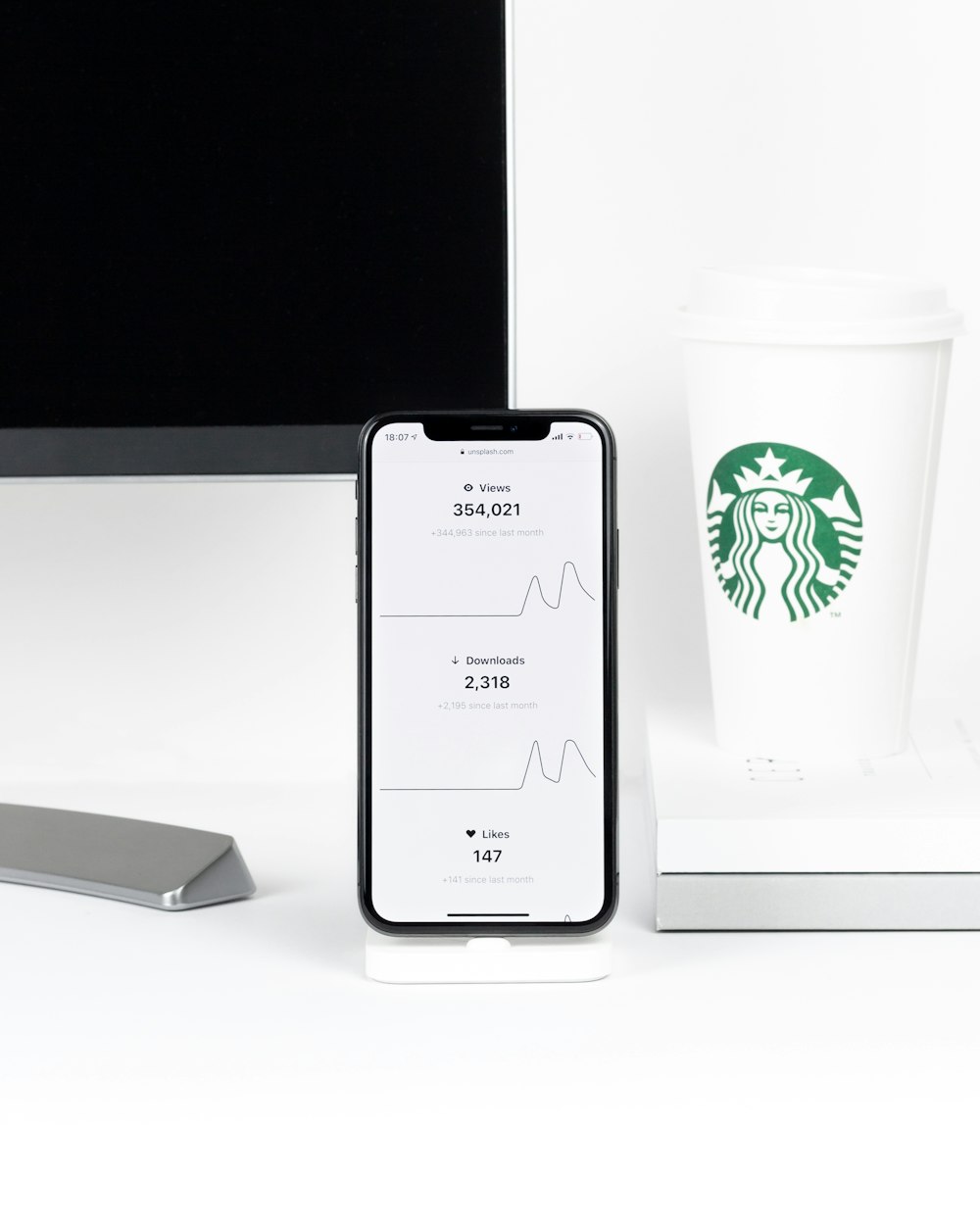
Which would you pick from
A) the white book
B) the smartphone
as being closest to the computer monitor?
the smartphone

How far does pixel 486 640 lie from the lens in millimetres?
577

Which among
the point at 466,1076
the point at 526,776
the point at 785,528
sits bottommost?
the point at 466,1076

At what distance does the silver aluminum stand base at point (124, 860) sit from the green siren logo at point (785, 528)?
→ 28cm

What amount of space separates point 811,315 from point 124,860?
16.4 inches

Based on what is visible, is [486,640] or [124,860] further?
[124,860]

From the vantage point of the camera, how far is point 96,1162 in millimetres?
428

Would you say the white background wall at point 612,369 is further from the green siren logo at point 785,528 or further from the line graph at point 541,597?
the line graph at point 541,597

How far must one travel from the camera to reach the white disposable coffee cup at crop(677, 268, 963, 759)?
0.66 metres

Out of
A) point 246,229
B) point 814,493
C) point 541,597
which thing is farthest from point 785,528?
point 246,229

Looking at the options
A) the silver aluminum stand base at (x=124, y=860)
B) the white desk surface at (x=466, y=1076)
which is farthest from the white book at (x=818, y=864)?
the silver aluminum stand base at (x=124, y=860)

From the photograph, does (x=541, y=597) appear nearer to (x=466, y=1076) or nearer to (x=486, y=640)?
(x=486, y=640)

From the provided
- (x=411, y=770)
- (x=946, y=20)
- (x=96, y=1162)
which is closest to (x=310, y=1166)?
(x=96, y=1162)

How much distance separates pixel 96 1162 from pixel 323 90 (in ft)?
1.57

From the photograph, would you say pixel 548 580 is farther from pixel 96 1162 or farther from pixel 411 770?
pixel 96 1162
